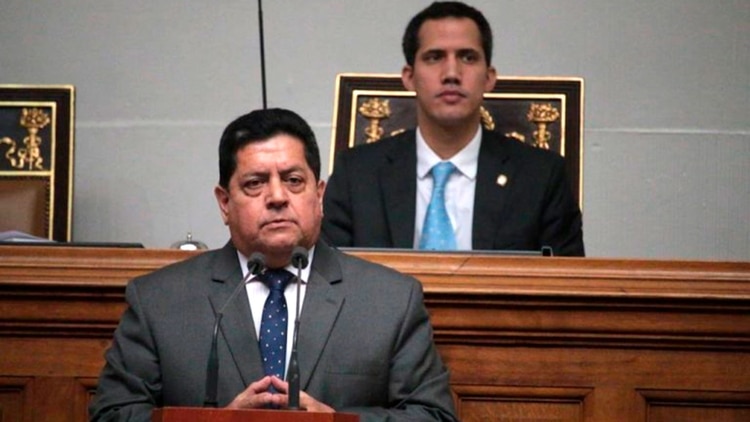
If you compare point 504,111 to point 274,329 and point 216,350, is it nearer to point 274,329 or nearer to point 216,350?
point 274,329

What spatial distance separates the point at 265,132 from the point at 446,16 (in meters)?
1.23

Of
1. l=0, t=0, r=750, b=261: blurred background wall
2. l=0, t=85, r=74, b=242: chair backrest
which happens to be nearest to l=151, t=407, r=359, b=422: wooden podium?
l=0, t=85, r=74, b=242: chair backrest

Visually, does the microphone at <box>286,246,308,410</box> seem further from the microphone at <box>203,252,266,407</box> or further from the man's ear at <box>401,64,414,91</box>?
the man's ear at <box>401,64,414,91</box>

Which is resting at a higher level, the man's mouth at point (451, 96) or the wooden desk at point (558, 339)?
the man's mouth at point (451, 96)

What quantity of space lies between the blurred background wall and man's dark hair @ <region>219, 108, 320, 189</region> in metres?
2.45

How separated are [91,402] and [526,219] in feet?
4.08

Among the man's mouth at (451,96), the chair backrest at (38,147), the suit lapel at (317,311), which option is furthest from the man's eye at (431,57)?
the suit lapel at (317,311)

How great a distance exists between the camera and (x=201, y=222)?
6.52m

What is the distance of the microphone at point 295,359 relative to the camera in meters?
3.51

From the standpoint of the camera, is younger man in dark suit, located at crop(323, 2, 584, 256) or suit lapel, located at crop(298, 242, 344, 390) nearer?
suit lapel, located at crop(298, 242, 344, 390)

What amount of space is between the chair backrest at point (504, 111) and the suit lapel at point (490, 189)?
0.42 m

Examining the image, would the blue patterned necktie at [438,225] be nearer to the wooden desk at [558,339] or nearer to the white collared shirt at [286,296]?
the wooden desk at [558,339]

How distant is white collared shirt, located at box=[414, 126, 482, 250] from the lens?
4805 millimetres

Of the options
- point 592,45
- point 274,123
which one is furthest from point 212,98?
point 274,123
